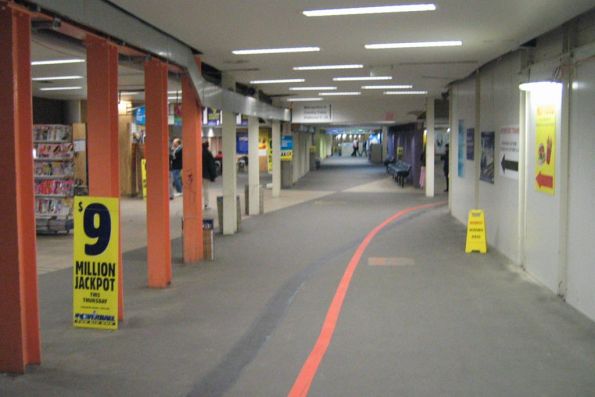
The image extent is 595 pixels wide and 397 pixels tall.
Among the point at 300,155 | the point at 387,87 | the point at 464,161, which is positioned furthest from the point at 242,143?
the point at 464,161

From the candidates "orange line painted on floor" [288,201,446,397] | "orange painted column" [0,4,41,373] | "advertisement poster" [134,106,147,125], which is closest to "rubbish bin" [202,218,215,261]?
"orange line painted on floor" [288,201,446,397]

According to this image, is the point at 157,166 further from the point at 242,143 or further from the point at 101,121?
the point at 242,143

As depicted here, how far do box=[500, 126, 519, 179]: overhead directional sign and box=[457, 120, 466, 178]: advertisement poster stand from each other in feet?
15.3

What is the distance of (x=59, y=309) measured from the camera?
812cm

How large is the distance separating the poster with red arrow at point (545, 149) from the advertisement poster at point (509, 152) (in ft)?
3.67

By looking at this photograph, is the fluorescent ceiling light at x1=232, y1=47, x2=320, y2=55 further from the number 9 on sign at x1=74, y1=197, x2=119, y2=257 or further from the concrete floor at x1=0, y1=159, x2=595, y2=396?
the number 9 on sign at x1=74, y1=197, x2=119, y2=257

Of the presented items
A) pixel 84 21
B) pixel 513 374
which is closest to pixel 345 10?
pixel 84 21

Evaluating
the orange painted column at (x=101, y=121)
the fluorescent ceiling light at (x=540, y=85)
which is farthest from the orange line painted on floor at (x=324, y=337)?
the fluorescent ceiling light at (x=540, y=85)

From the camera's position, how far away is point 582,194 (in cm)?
781

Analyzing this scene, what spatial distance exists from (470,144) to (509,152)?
424 centimetres

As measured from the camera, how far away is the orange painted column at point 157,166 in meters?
9.19

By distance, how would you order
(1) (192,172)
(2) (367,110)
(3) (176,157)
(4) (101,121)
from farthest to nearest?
(2) (367,110)
(3) (176,157)
(1) (192,172)
(4) (101,121)

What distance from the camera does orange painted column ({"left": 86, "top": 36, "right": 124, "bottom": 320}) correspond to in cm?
731

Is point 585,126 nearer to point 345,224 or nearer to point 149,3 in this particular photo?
point 149,3
